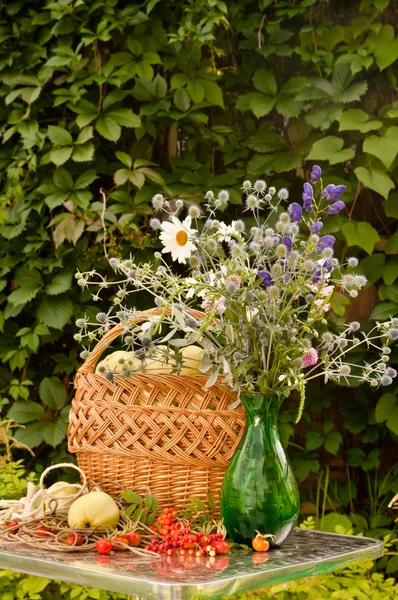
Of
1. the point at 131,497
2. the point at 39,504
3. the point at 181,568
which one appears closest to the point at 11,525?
the point at 39,504

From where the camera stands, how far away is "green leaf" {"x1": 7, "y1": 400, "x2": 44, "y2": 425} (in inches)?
83.7

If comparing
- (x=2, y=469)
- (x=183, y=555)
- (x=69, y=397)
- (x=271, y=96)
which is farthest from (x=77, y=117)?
(x=183, y=555)

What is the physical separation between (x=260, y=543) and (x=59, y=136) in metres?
1.42

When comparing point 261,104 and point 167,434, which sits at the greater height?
point 261,104

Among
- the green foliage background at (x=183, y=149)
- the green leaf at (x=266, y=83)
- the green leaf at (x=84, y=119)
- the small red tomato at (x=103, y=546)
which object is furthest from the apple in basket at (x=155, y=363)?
the green leaf at (x=266, y=83)

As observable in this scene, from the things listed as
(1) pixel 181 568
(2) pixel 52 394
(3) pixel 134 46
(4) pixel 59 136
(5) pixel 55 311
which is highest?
(3) pixel 134 46

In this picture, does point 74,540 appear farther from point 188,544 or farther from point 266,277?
point 266,277

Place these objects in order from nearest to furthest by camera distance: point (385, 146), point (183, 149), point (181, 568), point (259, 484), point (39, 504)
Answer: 1. point (181, 568)
2. point (259, 484)
3. point (39, 504)
4. point (385, 146)
5. point (183, 149)

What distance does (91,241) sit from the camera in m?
2.21

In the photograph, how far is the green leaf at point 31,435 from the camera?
2.09 metres

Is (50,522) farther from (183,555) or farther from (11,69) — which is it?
(11,69)

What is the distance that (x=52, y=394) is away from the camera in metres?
2.16

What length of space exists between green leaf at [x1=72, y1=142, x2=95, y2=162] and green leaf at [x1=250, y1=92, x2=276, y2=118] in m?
0.43

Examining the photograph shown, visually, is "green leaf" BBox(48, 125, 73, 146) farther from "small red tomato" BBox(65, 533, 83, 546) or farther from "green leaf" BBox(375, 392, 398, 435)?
"small red tomato" BBox(65, 533, 83, 546)
